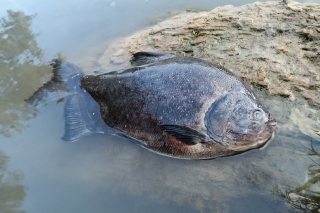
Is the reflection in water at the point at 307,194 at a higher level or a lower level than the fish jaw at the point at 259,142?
lower

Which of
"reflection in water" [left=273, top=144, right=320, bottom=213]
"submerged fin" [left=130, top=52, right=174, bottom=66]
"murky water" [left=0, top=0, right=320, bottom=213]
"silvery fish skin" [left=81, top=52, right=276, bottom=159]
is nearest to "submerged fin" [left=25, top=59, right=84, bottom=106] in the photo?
"murky water" [left=0, top=0, right=320, bottom=213]

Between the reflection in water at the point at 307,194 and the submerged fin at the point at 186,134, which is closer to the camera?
the reflection in water at the point at 307,194

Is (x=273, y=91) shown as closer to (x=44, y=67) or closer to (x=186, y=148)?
(x=186, y=148)

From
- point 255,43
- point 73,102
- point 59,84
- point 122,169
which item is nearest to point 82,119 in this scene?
point 73,102

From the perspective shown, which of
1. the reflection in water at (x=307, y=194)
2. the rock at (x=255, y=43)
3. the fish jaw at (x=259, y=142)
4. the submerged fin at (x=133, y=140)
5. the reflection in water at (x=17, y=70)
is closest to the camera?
the reflection in water at (x=307, y=194)

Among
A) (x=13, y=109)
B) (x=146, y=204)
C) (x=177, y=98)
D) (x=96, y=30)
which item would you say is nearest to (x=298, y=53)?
(x=177, y=98)

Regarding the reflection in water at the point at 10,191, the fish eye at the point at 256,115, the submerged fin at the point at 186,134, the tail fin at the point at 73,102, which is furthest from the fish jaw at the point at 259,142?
the reflection in water at the point at 10,191

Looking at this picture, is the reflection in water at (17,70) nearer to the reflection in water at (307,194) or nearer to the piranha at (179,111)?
the piranha at (179,111)
